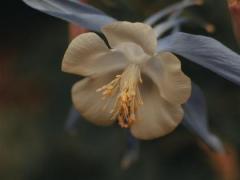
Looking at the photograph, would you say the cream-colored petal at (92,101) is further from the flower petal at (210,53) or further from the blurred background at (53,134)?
the blurred background at (53,134)

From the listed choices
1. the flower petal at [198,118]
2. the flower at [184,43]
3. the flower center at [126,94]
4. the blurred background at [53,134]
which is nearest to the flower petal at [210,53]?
the flower at [184,43]

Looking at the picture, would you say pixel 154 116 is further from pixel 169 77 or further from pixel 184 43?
pixel 184 43

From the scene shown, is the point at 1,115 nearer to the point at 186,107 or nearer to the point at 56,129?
the point at 56,129

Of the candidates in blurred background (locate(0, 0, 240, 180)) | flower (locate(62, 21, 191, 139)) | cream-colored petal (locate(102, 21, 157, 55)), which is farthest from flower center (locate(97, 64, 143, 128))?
blurred background (locate(0, 0, 240, 180))

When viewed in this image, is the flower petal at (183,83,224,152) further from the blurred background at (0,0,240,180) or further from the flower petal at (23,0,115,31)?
the blurred background at (0,0,240,180)

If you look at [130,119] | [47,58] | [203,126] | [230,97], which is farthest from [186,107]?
[47,58]

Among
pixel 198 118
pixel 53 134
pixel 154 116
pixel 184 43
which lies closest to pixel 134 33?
pixel 184 43
